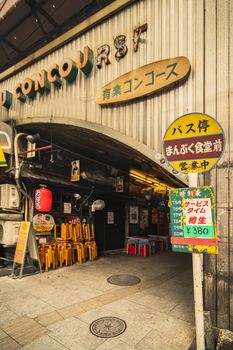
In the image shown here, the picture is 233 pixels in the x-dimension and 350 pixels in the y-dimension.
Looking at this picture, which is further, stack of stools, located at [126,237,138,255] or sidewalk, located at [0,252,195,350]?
stack of stools, located at [126,237,138,255]

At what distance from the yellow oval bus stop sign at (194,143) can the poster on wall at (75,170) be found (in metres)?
7.42

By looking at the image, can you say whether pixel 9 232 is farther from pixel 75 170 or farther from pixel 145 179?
pixel 145 179

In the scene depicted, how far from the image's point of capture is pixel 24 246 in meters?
8.54

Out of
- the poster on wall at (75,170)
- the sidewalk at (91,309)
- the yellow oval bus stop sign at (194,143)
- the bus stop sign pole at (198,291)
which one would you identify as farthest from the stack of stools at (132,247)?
the yellow oval bus stop sign at (194,143)

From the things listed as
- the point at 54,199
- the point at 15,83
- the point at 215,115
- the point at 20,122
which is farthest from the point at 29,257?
the point at 215,115

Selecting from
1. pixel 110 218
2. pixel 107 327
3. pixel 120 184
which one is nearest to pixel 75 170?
pixel 120 184

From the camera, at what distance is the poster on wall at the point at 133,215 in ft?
51.6

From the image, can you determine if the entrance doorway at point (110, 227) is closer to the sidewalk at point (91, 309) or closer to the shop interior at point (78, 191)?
the shop interior at point (78, 191)

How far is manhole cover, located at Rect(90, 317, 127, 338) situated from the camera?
185 inches

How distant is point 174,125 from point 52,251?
7889 mm

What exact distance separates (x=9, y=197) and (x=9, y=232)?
1.39 m

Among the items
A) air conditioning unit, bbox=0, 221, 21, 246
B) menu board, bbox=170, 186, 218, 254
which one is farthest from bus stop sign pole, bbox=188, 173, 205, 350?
air conditioning unit, bbox=0, 221, 21, 246

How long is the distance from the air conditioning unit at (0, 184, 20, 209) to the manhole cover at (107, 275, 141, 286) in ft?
15.8

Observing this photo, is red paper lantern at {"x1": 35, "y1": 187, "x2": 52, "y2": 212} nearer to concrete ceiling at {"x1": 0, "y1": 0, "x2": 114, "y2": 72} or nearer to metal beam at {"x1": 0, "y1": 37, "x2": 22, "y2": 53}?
concrete ceiling at {"x1": 0, "y1": 0, "x2": 114, "y2": 72}
